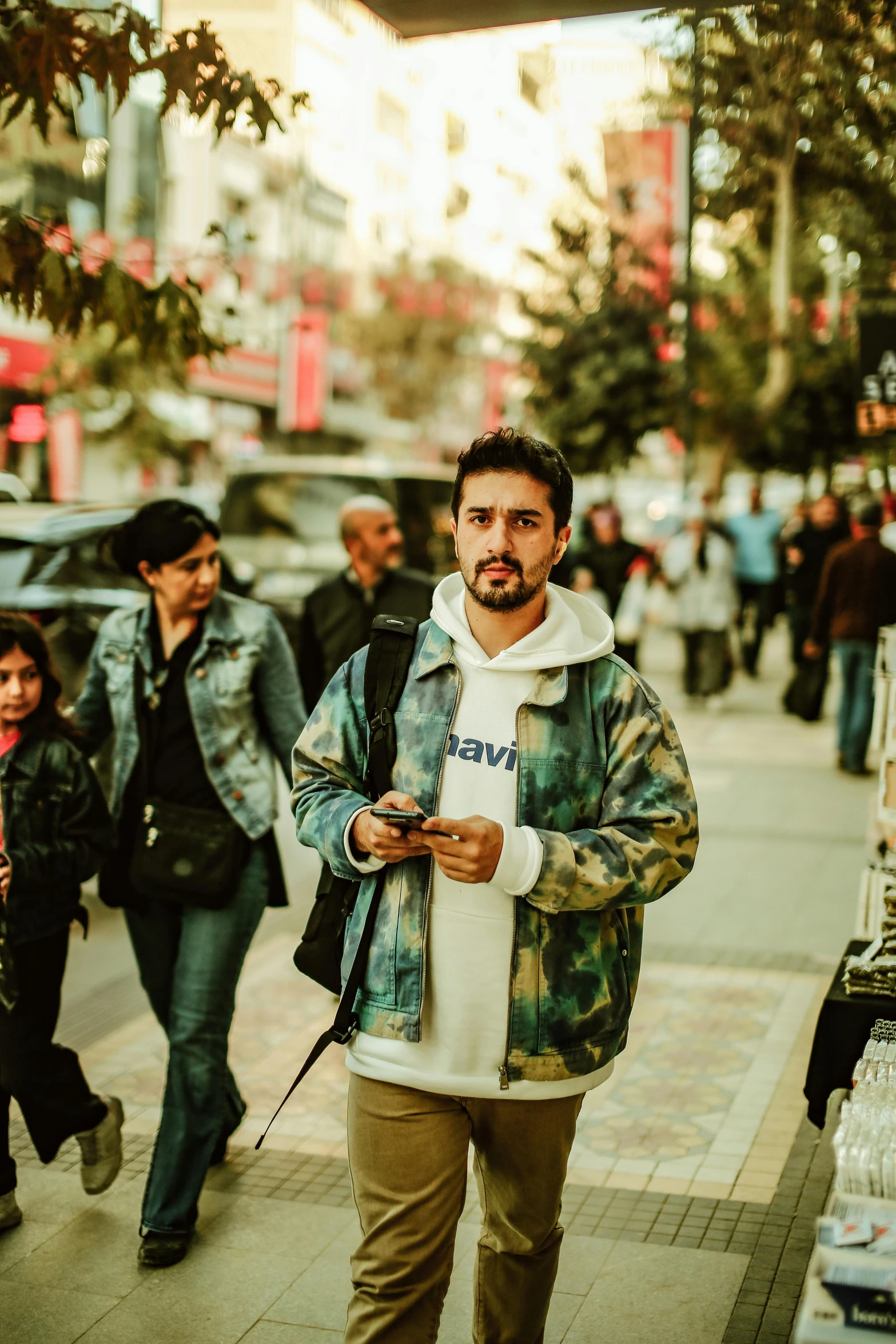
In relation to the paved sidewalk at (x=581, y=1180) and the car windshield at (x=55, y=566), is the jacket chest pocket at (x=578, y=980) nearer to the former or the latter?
the paved sidewalk at (x=581, y=1180)

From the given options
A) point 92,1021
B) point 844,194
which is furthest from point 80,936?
point 844,194

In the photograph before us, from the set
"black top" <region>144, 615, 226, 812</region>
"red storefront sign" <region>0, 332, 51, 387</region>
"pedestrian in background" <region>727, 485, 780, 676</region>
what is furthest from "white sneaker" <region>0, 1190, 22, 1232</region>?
"red storefront sign" <region>0, 332, 51, 387</region>

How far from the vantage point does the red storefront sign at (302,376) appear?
3656cm

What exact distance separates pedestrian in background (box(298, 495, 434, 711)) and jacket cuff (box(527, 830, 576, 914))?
3.57 m

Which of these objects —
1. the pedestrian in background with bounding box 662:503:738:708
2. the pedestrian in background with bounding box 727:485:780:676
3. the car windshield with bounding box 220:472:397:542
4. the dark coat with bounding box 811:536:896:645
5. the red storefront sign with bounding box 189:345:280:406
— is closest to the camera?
the dark coat with bounding box 811:536:896:645

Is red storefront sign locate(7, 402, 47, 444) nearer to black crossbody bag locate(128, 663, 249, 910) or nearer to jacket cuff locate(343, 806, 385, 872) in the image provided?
black crossbody bag locate(128, 663, 249, 910)

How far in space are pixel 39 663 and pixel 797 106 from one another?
201 inches

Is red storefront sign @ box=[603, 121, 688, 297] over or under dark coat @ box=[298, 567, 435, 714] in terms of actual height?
over

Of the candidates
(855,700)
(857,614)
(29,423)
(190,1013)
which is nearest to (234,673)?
(190,1013)

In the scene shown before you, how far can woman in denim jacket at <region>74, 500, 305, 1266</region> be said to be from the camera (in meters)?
4.05

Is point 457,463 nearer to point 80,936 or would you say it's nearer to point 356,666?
point 356,666

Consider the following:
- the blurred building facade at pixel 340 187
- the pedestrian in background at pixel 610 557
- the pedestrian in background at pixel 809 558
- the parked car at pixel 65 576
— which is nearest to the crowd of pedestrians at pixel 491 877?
the parked car at pixel 65 576

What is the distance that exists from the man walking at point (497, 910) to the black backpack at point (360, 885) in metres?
0.02

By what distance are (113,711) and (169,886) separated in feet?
1.82
